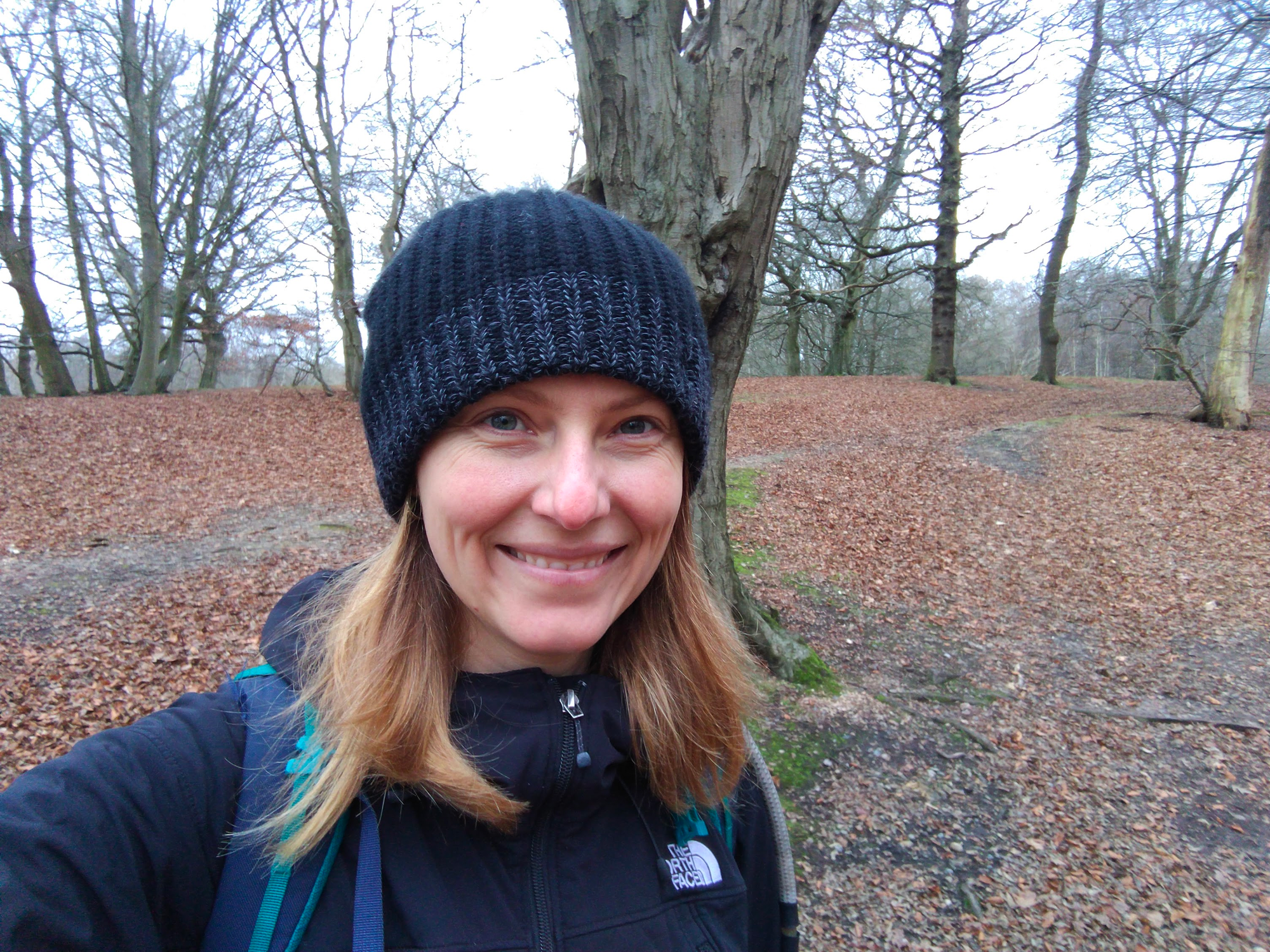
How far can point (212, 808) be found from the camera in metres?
1.13

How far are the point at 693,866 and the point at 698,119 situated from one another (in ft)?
9.95

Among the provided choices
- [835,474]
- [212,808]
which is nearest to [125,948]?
[212,808]

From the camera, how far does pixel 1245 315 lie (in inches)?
428

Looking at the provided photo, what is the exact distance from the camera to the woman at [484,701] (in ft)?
3.59

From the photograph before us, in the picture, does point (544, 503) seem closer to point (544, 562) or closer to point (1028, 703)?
point (544, 562)

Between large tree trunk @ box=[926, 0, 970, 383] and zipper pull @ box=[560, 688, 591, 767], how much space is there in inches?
602

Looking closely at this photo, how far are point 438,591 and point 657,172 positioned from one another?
2457 millimetres

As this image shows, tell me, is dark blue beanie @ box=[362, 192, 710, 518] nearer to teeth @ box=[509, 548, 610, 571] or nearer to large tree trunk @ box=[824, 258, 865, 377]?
teeth @ box=[509, 548, 610, 571]

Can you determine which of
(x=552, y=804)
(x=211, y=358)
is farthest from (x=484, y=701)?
(x=211, y=358)

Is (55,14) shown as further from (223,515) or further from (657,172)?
(657,172)

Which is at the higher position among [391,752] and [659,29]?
[659,29]

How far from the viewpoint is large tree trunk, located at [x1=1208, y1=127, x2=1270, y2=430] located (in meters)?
10.6

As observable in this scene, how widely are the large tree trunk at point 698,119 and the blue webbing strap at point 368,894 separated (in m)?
2.37

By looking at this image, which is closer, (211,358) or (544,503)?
(544,503)
